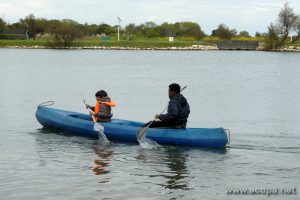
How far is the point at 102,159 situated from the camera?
571 inches

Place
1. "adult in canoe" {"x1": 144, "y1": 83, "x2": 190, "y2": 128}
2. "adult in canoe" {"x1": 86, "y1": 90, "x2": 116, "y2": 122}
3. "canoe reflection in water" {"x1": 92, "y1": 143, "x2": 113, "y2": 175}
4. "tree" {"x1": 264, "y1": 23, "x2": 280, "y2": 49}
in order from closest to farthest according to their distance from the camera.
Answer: "canoe reflection in water" {"x1": 92, "y1": 143, "x2": 113, "y2": 175} → "adult in canoe" {"x1": 144, "y1": 83, "x2": 190, "y2": 128} → "adult in canoe" {"x1": 86, "y1": 90, "x2": 116, "y2": 122} → "tree" {"x1": 264, "y1": 23, "x2": 280, "y2": 49}

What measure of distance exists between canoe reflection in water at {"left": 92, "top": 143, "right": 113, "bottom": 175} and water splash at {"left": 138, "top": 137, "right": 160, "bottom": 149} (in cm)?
87

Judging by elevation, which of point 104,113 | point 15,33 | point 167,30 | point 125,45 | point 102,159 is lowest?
point 102,159

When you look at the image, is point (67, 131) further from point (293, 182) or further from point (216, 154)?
point (293, 182)

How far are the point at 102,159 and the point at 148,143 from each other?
5.43 ft

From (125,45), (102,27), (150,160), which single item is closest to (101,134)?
(150,160)

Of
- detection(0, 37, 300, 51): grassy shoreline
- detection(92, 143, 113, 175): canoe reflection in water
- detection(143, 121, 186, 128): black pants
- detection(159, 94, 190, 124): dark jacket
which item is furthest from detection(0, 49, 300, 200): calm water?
detection(0, 37, 300, 51): grassy shoreline

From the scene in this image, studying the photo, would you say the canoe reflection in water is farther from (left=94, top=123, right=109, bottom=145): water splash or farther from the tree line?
the tree line

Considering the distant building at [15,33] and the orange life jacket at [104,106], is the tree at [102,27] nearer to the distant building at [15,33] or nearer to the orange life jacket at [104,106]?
the distant building at [15,33]

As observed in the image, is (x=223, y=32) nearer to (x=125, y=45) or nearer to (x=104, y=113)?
(x=125, y=45)

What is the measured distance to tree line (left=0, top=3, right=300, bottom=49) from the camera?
4264 inches

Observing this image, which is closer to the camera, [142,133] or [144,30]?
[142,133]

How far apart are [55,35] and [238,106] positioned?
8725cm

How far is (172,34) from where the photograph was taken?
145 m
